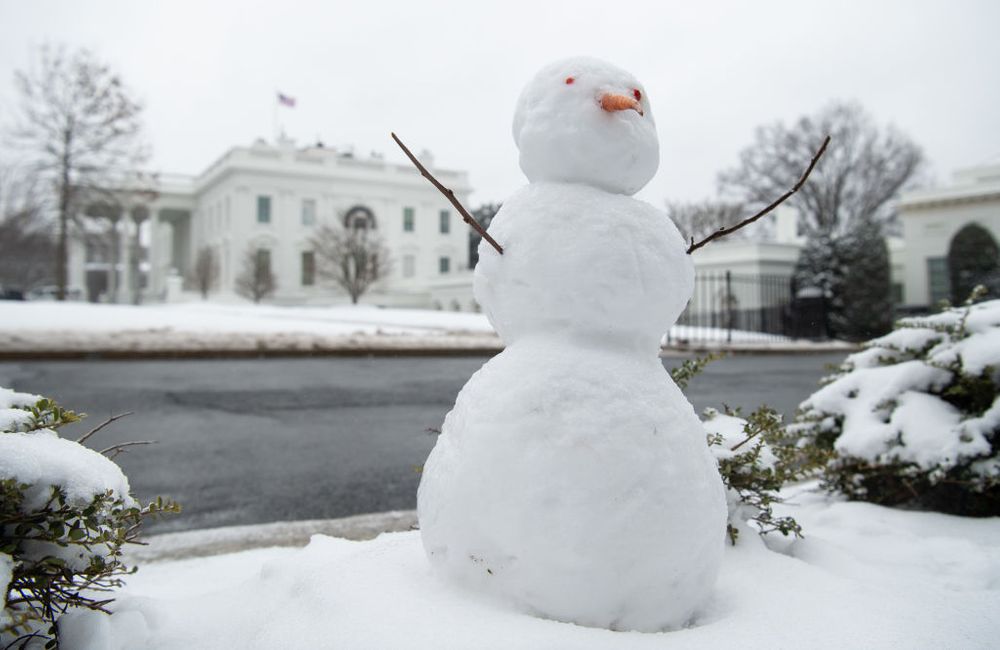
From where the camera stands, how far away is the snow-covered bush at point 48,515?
4.32 ft

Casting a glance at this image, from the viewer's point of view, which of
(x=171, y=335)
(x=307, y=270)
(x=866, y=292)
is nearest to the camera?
(x=171, y=335)

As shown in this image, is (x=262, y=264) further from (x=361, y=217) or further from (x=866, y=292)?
(x=866, y=292)

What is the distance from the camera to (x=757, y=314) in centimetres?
2367

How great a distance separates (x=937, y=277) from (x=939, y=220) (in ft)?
7.58

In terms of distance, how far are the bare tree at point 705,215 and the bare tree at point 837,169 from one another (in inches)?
108

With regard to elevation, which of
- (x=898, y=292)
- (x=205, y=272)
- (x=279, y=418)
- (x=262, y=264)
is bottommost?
(x=279, y=418)

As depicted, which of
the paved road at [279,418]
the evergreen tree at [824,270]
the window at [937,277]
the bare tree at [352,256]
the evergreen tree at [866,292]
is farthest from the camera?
the bare tree at [352,256]

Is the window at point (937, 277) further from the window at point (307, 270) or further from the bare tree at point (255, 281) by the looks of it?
the window at point (307, 270)

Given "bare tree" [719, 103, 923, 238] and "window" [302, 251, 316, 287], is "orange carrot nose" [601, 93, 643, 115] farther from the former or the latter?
"window" [302, 251, 316, 287]

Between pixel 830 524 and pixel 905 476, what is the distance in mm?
421

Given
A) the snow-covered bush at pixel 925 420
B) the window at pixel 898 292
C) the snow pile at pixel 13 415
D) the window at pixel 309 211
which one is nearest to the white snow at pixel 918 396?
the snow-covered bush at pixel 925 420

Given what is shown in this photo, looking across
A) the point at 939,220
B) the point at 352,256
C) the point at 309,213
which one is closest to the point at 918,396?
the point at 939,220

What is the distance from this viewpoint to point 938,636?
1558 mm

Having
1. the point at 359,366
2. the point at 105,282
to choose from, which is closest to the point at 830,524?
the point at 359,366
